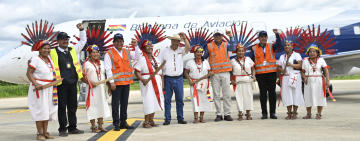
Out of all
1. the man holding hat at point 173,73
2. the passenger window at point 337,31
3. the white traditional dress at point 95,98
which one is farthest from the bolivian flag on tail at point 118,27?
the passenger window at point 337,31

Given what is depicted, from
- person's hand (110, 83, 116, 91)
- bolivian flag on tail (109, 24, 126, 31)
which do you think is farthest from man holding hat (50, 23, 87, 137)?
bolivian flag on tail (109, 24, 126, 31)

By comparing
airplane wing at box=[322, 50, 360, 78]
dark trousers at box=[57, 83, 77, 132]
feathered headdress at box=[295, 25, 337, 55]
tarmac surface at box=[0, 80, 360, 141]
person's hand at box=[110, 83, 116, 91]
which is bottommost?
tarmac surface at box=[0, 80, 360, 141]

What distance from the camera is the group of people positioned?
5648 mm

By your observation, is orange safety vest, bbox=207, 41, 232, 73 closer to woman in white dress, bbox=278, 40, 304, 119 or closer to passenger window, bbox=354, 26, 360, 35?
woman in white dress, bbox=278, 40, 304, 119

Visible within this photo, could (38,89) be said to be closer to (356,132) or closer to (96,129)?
(96,129)

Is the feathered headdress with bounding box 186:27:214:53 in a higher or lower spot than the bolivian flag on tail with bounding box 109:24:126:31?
lower

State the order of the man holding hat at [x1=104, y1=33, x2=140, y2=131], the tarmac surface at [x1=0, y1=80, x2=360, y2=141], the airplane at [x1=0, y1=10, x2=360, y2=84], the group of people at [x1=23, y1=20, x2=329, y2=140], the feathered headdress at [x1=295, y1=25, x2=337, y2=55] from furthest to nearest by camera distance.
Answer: the airplane at [x1=0, y1=10, x2=360, y2=84]
the feathered headdress at [x1=295, y1=25, x2=337, y2=55]
the man holding hat at [x1=104, y1=33, x2=140, y2=131]
the group of people at [x1=23, y1=20, x2=329, y2=140]
the tarmac surface at [x1=0, y1=80, x2=360, y2=141]

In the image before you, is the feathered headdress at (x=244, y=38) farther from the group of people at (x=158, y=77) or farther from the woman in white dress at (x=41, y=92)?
the woman in white dress at (x=41, y=92)

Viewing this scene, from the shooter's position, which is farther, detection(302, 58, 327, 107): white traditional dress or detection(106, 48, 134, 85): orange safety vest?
detection(302, 58, 327, 107): white traditional dress

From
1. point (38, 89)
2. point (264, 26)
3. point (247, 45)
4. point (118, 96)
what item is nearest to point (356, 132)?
point (118, 96)

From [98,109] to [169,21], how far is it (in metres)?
6.86

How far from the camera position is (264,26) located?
1238 cm

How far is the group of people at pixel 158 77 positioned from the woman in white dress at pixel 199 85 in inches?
0.8

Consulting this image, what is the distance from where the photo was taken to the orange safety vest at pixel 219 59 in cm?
714
